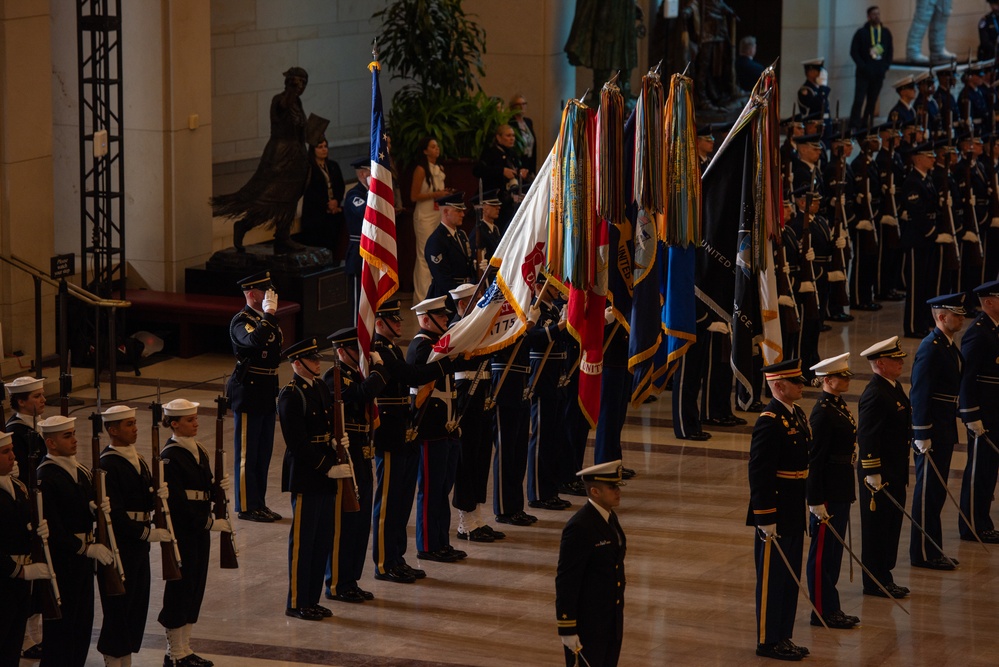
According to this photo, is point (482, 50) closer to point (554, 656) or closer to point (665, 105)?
point (665, 105)

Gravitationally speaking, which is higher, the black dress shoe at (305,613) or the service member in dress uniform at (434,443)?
the service member in dress uniform at (434,443)

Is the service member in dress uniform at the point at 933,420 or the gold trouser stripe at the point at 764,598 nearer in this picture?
the gold trouser stripe at the point at 764,598

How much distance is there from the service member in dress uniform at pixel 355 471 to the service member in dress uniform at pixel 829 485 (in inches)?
99.4

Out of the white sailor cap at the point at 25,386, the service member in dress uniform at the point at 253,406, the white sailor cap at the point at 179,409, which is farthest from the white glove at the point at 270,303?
the white sailor cap at the point at 179,409

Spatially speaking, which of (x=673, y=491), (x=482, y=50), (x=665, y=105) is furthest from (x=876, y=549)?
(x=482, y=50)

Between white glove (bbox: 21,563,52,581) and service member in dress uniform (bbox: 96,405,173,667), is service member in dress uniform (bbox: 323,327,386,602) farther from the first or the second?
white glove (bbox: 21,563,52,581)

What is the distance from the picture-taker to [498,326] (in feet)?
34.8

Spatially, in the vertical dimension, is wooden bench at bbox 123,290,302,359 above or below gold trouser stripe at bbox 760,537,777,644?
above

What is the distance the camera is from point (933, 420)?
35.1 ft

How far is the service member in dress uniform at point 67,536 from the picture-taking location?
812cm

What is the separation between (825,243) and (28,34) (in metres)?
7.46

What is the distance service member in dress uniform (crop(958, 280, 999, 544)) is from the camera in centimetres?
1102

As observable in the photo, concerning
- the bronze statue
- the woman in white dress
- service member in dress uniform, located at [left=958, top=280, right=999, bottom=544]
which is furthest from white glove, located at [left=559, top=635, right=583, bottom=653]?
the woman in white dress

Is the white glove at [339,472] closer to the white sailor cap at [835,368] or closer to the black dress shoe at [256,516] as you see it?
the black dress shoe at [256,516]
